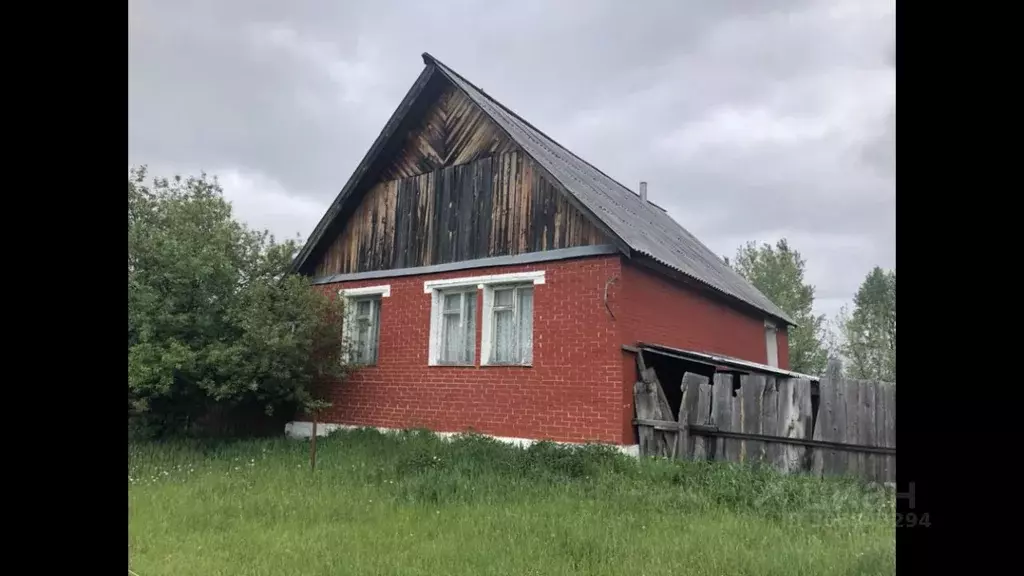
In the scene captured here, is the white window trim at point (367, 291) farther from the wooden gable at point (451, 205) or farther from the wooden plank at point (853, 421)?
the wooden plank at point (853, 421)

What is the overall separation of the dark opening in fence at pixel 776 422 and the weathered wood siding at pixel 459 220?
8.36ft

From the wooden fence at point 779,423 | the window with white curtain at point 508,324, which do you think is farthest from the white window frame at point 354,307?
the wooden fence at point 779,423

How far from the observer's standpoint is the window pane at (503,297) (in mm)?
11375

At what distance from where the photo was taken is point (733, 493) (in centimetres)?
711

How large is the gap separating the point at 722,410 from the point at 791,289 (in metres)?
33.8

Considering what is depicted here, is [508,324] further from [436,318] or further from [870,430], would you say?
[870,430]

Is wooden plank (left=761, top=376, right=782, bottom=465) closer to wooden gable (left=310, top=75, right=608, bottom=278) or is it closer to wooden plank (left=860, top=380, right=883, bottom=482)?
wooden plank (left=860, top=380, right=883, bottom=482)

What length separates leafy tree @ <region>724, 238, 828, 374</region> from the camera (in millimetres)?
36250

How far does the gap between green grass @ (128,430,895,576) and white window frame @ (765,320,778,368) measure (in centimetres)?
992

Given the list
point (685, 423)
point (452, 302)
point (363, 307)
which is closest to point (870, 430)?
point (685, 423)
